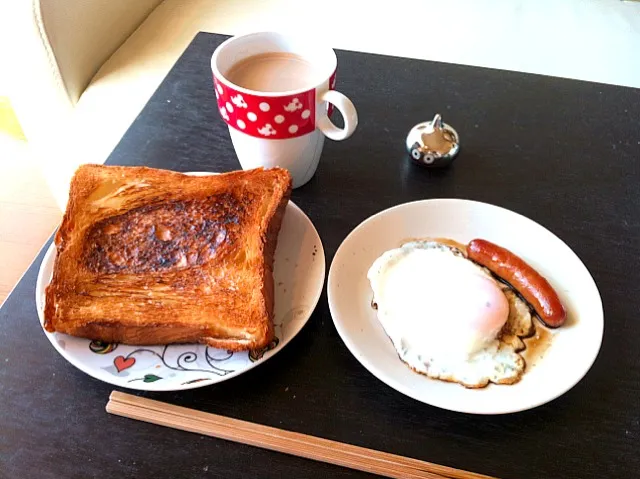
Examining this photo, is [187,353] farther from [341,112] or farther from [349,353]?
[341,112]

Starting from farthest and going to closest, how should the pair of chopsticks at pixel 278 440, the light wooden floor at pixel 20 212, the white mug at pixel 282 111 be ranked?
1. the light wooden floor at pixel 20 212
2. the white mug at pixel 282 111
3. the pair of chopsticks at pixel 278 440

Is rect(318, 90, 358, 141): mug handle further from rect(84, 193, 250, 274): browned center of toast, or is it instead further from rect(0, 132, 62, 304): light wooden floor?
rect(0, 132, 62, 304): light wooden floor

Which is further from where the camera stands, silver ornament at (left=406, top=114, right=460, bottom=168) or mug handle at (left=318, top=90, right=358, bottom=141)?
silver ornament at (left=406, top=114, right=460, bottom=168)

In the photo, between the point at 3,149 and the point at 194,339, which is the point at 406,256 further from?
the point at 3,149

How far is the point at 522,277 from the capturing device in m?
0.96

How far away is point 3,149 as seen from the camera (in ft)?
8.97

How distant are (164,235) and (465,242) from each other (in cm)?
57

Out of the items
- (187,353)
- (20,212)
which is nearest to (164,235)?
(187,353)

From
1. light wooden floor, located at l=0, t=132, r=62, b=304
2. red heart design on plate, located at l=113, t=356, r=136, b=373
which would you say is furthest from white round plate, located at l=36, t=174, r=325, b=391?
light wooden floor, located at l=0, t=132, r=62, b=304

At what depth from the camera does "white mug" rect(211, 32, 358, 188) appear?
1.03 metres

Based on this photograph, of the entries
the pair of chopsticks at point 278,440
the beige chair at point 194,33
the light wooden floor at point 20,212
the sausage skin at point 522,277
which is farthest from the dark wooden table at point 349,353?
the light wooden floor at point 20,212

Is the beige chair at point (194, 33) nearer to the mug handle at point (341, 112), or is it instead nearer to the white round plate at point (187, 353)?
the mug handle at point (341, 112)

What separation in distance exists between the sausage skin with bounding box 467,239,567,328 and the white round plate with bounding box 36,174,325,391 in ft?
0.95

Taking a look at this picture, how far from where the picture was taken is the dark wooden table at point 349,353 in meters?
0.83
